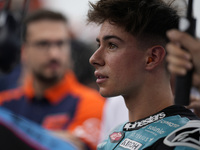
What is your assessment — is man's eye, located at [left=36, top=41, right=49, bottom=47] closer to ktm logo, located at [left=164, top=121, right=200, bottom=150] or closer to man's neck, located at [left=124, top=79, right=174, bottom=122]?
man's neck, located at [left=124, top=79, right=174, bottom=122]

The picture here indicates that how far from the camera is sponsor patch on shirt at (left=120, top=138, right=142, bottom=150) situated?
1.93 metres

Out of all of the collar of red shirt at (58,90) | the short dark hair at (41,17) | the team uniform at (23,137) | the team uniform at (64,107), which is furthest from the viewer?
the short dark hair at (41,17)

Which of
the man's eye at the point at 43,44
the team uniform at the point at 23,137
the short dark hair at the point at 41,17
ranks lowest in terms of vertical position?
the team uniform at the point at 23,137

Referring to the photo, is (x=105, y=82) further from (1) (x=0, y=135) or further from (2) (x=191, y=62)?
(1) (x=0, y=135)

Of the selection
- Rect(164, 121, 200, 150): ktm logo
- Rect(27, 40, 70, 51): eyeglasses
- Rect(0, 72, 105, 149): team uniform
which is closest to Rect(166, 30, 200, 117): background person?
Rect(164, 121, 200, 150): ktm logo

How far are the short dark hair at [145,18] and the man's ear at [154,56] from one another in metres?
0.03

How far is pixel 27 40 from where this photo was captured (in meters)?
5.02

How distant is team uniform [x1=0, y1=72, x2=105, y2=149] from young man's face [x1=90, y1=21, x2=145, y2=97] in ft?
6.07

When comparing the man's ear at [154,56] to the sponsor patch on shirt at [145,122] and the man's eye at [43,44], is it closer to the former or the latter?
the sponsor patch on shirt at [145,122]

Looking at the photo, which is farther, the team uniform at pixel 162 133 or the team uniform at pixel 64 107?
the team uniform at pixel 64 107

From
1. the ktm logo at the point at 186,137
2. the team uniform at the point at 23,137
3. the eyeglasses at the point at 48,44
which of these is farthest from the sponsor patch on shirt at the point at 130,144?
the eyeglasses at the point at 48,44

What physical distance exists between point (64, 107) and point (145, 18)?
8.40ft

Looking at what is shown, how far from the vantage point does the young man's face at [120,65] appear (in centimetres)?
209

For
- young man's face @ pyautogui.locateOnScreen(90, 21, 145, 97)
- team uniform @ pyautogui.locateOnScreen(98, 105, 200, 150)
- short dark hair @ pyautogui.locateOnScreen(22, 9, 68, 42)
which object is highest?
short dark hair @ pyautogui.locateOnScreen(22, 9, 68, 42)
